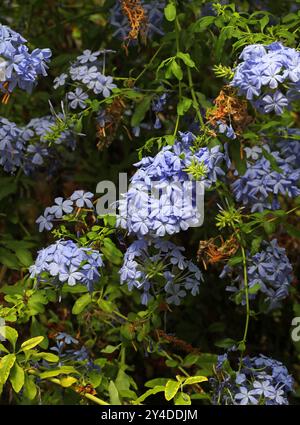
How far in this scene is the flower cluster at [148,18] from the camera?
8.71ft

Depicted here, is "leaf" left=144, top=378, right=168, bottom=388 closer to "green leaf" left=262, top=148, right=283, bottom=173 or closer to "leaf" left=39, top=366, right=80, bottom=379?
"leaf" left=39, top=366, right=80, bottom=379

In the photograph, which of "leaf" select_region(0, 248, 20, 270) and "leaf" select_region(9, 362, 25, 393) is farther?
"leaf" select_region(0, 248, 20, 270)

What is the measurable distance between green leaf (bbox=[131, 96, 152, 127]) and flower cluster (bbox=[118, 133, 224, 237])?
0.34 metres

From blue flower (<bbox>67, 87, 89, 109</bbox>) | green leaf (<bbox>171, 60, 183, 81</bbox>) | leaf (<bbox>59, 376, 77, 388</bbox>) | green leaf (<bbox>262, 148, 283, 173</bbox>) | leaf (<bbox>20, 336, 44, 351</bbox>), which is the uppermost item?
green leaf (<bbox>171, 60, 183, 81</bbox>)

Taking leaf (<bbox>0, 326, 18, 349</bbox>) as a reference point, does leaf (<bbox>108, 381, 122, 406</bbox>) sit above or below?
below

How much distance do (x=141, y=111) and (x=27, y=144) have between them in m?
0.40

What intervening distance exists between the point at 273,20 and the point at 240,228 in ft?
2.28

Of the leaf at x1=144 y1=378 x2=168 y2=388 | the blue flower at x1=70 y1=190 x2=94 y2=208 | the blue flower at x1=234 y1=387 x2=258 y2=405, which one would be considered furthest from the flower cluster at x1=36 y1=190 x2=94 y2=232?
the blue flower at x1=234 y1=387 x2=258 y2=405

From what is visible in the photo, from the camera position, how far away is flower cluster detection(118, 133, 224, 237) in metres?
→ 2.06

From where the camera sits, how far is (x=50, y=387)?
270cm

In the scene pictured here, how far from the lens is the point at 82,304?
2.44 metres

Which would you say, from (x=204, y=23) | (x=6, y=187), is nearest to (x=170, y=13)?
(x=204, y=23)
